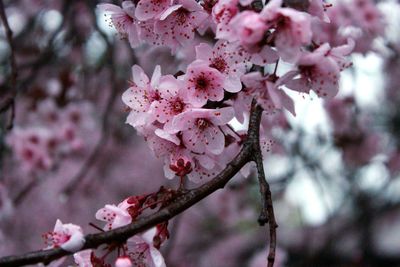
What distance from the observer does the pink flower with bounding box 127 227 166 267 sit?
4.01 feet

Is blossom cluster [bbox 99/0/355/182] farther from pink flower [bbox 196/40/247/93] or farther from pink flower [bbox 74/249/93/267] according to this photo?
pink flower [bbox 74/249/93/267]

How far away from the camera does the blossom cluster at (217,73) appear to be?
1218 mm

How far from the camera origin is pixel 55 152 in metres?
4.20

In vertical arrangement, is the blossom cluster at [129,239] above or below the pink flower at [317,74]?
below

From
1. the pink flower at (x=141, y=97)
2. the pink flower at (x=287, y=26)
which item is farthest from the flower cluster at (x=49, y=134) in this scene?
the pink flower at (x=287, y=26)

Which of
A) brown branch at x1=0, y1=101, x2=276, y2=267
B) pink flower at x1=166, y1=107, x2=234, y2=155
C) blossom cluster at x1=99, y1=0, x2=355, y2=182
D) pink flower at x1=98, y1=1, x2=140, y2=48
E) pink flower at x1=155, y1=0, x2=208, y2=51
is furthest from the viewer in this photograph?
pink flower at x1=98, y1=1, x2=140, y2=48

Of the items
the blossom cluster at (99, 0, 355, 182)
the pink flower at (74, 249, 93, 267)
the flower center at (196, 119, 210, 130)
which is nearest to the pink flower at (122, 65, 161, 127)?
the blossom cluster at (99, 0, 355, 182)

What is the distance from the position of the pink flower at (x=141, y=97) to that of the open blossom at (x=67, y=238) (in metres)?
0.31

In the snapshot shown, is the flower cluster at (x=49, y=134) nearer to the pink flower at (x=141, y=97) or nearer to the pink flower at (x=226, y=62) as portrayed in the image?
the pink flower at (x=141, y=97)

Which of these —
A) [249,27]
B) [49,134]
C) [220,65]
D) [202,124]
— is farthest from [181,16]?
[49,134]

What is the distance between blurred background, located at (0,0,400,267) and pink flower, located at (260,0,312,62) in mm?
1029

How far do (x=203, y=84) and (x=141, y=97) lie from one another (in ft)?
0.68

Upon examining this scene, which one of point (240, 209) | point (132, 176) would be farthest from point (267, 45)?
point (132, 176)

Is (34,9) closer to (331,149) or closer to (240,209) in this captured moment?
(331,149)
